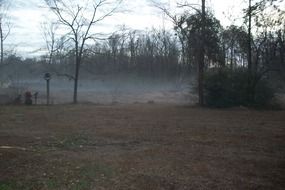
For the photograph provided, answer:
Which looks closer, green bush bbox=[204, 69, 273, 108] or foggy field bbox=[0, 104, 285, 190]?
foggy field bbox=[0, 104, 285, 190]

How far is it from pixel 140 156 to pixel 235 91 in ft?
53.1

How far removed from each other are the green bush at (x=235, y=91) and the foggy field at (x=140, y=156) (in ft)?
29.7

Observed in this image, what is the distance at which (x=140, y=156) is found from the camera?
860cm

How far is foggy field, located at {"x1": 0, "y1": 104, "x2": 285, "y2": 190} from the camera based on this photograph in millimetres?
6480

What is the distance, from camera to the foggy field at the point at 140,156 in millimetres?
6480

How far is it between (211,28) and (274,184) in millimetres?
20758

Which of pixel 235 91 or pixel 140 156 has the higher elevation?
pixel 235 91

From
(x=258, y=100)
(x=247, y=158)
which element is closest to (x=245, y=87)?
(x=258, y=100)

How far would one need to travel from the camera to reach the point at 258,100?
934 inches

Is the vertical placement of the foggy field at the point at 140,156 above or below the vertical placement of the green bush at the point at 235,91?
below

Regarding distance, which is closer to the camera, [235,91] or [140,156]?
[140,156]

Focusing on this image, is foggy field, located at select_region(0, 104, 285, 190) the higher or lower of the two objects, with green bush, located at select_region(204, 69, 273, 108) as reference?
lower

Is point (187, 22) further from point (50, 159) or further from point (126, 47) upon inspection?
point (126, 47)

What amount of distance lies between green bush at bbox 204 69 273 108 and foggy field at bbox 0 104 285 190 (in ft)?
29.7
